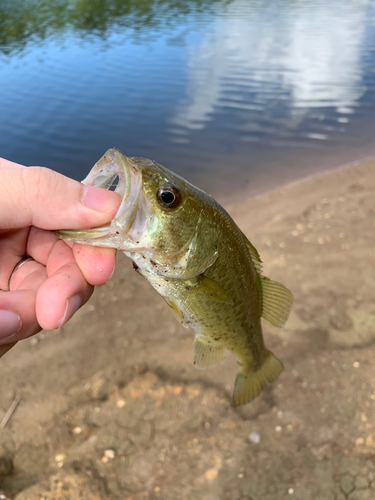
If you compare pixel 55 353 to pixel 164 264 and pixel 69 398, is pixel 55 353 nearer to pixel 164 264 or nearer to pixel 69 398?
pixel 69 398

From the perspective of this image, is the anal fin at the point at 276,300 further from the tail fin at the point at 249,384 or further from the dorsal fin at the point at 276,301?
the tail fin at the point at 249,384

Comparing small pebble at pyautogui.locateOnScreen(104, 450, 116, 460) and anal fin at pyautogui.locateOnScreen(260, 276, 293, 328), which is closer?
anal fin at pyautogui.locateOnScreen(260, 276, 293, 328)

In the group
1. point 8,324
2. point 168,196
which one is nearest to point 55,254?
point 8,324

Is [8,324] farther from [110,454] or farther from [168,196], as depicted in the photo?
[110,454]

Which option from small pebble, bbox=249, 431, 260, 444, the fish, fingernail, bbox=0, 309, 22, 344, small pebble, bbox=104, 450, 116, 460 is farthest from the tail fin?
fingernail, bbox=0, 309, 22, 344

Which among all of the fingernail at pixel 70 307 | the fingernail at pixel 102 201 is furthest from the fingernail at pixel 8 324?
the fingernail at pixel 102 201

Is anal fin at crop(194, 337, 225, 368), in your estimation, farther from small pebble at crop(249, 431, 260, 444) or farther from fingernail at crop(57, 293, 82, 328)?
small pebble at crop(249, 431, 260, 444)
